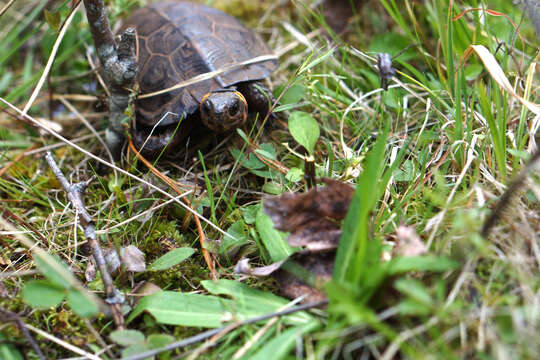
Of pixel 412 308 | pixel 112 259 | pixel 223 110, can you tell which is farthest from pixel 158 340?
pixel 223 110

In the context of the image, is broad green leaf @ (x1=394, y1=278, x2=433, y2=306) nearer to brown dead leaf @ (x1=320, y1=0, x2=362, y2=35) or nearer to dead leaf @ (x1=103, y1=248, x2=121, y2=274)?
dead leaf @ (x1=103, y1=248, x2=121, y2=274)

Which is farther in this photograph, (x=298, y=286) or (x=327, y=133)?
(x=327, y=133)

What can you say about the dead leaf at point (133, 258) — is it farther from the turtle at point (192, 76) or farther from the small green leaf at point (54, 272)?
the turtle at point (192, 76)

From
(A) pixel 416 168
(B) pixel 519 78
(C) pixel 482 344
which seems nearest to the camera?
(C) pixel 482 344

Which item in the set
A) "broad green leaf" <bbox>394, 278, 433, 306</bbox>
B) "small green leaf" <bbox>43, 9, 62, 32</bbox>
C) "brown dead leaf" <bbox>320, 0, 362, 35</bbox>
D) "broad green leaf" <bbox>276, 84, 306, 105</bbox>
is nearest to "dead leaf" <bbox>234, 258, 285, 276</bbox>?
"broad green leaf" <bbox>394, 278, 433, 306</bbox>

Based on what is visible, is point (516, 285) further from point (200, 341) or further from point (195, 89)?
point (195, 89)

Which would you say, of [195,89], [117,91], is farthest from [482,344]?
[117,91]
